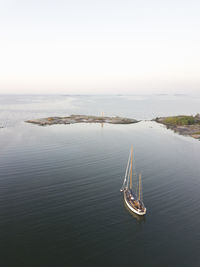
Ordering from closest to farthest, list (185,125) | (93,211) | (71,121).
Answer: (93,211) → (185,125) → (71,121)

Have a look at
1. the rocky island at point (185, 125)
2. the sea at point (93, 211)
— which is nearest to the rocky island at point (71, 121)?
the rocky island at point (185, 125)

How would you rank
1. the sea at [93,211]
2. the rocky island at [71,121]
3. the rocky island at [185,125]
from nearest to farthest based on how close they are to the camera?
the sea at [93,211] < the rocky island at [185,125] < the rocky island at [71,121]

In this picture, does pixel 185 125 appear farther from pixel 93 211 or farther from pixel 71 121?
pixel 93 211

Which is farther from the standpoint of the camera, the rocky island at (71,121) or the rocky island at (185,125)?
the rocky island at (71,121)

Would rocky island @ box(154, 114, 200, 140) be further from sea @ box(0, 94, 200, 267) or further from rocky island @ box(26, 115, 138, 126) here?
sea @ box(0, 94, 200, 267)

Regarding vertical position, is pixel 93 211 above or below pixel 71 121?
below

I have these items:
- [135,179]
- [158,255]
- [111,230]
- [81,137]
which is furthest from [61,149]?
[158,255]

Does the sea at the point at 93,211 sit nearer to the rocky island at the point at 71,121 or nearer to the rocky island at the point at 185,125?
the rocky island at the point at 185,125

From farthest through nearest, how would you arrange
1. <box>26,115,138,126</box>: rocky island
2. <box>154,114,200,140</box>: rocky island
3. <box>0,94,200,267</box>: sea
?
<box>26,115,138,126</box>: rocky island → <box>154,114,200,140</box>: rocky island → <box>0,94,200,267</box>: sea

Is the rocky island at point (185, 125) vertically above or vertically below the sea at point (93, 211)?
above

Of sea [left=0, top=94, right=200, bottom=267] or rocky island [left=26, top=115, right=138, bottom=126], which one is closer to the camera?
sea [left=0, top=94, right=200, bottom=267]

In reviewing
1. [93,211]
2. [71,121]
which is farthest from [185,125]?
[93,211]

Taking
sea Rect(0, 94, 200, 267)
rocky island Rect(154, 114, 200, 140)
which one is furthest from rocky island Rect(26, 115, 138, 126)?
sea Rect(0, 94, 200, 267)
